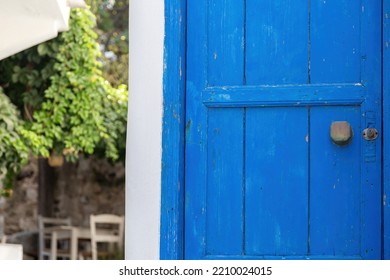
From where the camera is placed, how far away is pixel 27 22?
17.1ft

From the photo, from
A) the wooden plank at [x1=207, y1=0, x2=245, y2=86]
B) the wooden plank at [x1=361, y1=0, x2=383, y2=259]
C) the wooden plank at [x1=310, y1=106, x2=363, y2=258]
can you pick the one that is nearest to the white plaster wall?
the wooden plank at [x1=207, y1=0, x2=245, y2=86]

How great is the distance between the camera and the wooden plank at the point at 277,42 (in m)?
2.87

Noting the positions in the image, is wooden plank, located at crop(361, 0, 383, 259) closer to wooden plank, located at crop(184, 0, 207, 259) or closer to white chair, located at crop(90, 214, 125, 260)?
wooden plank, located at crop(184, 0, 207, 259)

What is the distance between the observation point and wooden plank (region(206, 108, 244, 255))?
2881 millimetres

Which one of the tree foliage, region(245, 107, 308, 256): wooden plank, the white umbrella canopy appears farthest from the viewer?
the tree foliage

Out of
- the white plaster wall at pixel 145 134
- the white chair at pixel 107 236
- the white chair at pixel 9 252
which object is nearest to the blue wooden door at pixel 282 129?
the white plaster wall at pixel 145 134

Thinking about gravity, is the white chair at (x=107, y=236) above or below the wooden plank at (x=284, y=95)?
below

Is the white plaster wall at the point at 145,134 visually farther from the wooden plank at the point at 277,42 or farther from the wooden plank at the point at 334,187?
the wooden plank at the point at 334,187

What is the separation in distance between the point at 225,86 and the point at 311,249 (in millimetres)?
679

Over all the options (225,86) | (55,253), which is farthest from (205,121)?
(55,253)

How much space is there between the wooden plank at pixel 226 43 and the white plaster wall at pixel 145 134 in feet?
0.63

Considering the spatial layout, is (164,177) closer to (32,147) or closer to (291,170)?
(291,170)

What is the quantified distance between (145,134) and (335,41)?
0.78 m

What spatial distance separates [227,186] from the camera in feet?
9.51
